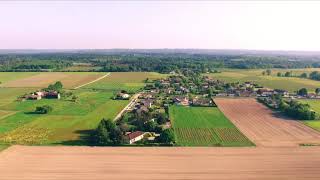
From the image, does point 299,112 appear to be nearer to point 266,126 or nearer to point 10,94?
point 266,126

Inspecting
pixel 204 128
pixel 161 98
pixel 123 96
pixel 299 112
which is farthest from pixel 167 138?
pixel 161 98

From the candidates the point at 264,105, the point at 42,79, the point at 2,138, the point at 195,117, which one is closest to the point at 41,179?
the point at 2,138

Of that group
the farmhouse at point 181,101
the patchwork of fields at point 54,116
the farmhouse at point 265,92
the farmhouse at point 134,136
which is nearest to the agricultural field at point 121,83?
the patchwork of fields at point 54,116

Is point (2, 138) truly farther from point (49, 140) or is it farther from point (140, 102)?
point (140, 102)

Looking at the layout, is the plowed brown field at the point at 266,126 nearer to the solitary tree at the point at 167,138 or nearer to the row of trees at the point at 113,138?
the solitary tree at the point at 167,138

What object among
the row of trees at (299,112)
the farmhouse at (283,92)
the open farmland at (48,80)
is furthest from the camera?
the open farmland at (48,80)

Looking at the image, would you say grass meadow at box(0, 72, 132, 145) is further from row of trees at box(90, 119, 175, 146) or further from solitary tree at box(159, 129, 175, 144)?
solitary tree at box(159, 129, 175, 144)
